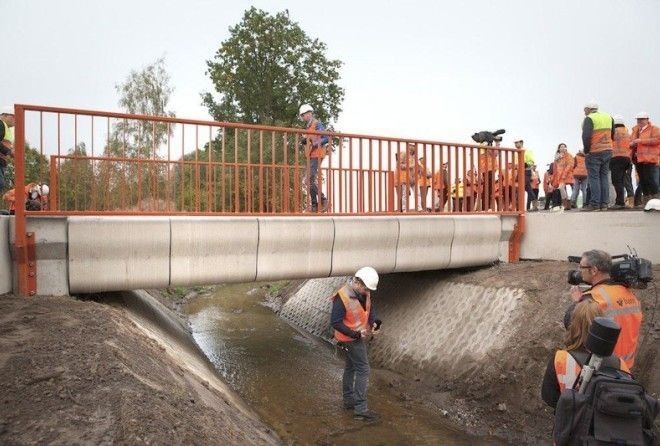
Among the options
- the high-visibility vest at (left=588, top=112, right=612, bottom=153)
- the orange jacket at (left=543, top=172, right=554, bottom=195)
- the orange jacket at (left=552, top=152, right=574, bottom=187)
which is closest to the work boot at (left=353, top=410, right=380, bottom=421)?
the high-visibility vest at (left=588, top=112, right=612, bottom=153)

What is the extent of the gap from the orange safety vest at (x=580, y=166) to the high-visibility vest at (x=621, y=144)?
244 centimetres

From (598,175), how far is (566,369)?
25.1ft

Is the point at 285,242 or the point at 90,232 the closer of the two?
the point at 90,232

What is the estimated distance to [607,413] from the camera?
3.10 m

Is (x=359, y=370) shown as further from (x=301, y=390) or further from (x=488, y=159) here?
(x=488, y=159)

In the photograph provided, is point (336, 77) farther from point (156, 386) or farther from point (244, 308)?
point (156, 386)

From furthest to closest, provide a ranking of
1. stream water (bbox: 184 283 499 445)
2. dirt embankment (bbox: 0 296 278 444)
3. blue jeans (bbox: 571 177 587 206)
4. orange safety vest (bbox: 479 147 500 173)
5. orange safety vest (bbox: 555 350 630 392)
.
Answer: blue jeans (bbox: 571 177 587 206)
orange safety vest (bbox: 479 147 500 173)
stream water (bbox: 184 283 499 445)
dirt embankment (bbox: 0 296 278 444)
orange safety vest (bbox: 555 350 630 392)

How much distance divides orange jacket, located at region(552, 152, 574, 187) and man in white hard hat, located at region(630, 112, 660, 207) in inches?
121

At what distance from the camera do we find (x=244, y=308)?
15727 mm

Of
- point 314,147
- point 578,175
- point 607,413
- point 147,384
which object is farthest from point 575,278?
point 578,175

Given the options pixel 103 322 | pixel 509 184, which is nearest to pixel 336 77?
pixel 509 184

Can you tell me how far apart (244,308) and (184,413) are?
1155 centimetres

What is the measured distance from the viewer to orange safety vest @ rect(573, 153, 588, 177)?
12527mm

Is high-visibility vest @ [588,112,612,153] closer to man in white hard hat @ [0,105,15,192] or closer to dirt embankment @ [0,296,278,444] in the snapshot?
dirt embankment @ [0,296,278,444]
